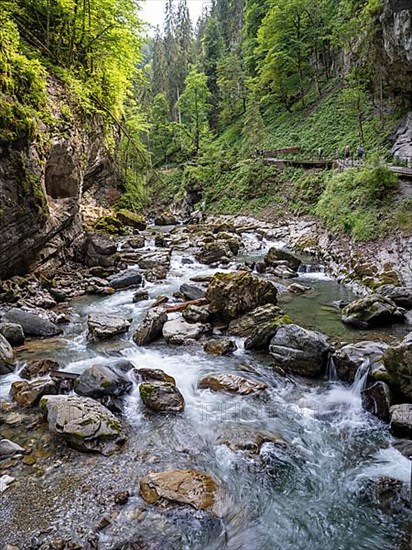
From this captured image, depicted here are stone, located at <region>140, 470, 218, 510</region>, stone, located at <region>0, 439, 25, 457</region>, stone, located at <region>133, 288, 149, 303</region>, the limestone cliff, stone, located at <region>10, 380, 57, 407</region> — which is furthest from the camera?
stone, located at <region>133, 288, 149, 303</region>

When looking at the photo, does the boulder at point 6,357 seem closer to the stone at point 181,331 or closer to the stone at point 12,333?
the stone at point 12,333

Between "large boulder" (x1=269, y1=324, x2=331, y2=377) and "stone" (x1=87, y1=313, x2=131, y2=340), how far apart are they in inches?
141

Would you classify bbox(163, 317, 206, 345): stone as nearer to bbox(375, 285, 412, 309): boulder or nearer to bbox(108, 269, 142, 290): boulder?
bbox(108, 269, 142, 290): boulder

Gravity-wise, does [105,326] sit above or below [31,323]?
below

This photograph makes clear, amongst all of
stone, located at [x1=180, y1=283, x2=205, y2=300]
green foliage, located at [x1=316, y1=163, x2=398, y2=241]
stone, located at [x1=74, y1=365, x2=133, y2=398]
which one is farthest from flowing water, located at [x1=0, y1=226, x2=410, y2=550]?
green foliage, located at [x1=316, y1=163, x2=398, y2=241]

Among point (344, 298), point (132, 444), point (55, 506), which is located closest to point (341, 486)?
point (132, 444)

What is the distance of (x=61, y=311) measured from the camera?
34.0 feet

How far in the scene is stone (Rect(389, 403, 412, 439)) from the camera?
5.16 metres

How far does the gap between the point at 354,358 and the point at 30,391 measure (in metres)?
5.45

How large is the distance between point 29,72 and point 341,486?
1153 centimetres

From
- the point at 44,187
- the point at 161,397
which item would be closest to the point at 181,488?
the point at 161,397

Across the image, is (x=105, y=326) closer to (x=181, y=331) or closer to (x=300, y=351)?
(x=181, y=331)

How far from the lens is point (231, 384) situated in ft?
21.9

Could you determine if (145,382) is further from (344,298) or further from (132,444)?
(344,298)
